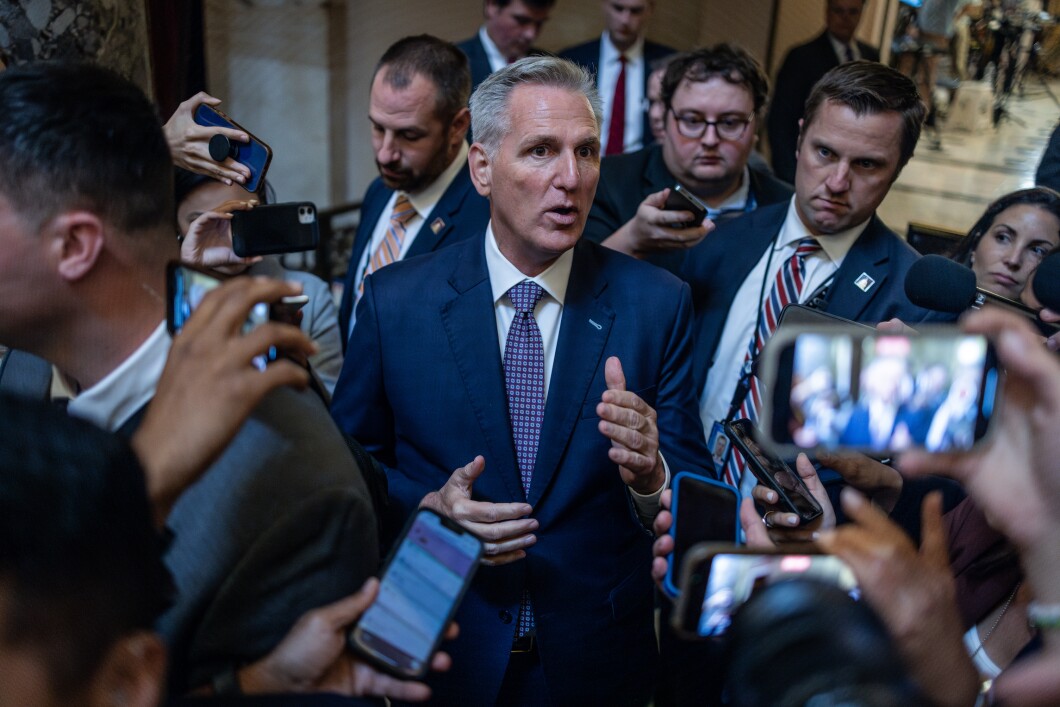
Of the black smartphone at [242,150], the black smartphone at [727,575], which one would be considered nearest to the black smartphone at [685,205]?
the black smartphone at [242,150]

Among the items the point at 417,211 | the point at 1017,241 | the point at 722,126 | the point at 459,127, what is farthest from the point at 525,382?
the point at 1017,241

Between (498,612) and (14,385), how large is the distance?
109cm

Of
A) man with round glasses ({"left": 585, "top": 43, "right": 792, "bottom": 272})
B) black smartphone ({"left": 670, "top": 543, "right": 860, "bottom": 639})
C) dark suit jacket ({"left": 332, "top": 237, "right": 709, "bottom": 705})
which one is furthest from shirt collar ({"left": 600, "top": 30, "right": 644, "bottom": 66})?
black smartphone ({"left": 670, "top": 543, "right": 860, "bottom": 639})

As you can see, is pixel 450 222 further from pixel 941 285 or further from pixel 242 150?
pixel 941 285

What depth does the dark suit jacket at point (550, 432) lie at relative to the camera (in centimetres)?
193

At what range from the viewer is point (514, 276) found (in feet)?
6.71

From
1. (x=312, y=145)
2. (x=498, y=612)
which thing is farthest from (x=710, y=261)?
(x=312, y=145)

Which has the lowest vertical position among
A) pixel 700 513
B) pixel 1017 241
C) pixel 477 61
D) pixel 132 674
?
pixel 700 513

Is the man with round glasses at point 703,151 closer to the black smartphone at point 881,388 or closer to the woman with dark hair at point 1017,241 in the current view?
→ the woman with dark hair at point 1017,241

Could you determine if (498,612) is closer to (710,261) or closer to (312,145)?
(710,261)

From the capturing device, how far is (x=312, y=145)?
490 centimetres

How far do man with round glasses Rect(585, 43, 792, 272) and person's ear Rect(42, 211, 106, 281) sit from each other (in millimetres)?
1897

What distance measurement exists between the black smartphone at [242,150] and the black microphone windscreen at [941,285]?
4.93 ft

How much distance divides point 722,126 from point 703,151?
11 centimetres
